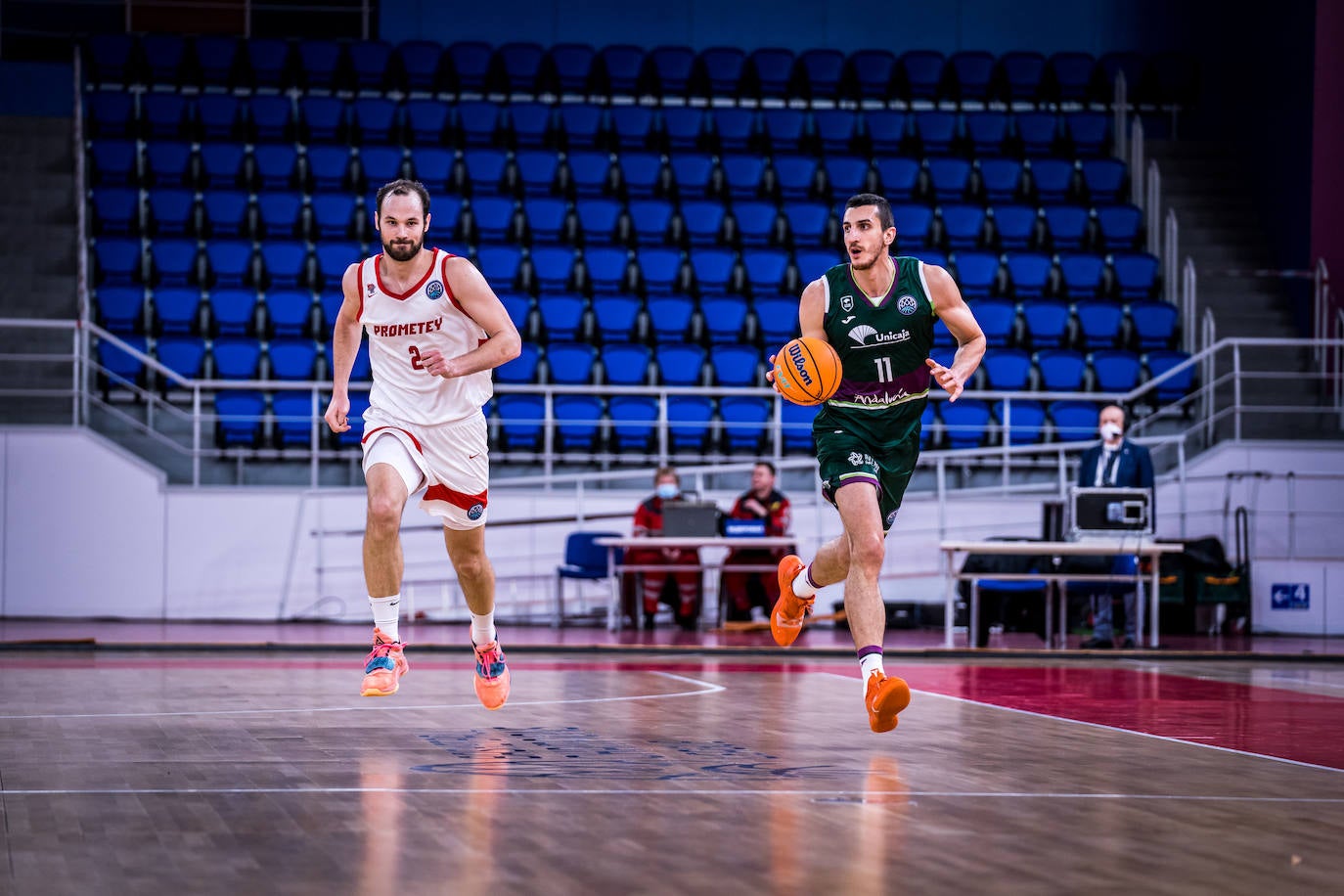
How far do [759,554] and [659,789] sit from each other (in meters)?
9.31

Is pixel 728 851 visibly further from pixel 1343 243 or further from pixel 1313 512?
pixel 1343 243

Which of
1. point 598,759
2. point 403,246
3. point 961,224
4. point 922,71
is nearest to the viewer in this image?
point 598,759

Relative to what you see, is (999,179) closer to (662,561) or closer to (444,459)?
(662,561)

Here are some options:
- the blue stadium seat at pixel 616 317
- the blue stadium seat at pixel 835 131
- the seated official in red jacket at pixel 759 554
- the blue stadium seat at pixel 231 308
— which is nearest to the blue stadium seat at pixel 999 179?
the blue stadium seat at pixel 835 131

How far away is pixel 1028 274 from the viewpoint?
17453 mm

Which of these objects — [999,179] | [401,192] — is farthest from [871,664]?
[999,179]

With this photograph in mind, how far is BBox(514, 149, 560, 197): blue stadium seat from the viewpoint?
59.8ft

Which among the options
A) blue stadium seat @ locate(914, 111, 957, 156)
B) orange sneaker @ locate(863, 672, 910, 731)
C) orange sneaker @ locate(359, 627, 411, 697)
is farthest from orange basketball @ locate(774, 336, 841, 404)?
blue stadium seat @ locate(914, 111, 957, 156)

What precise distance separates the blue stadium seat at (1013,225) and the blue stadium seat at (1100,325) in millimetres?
1514

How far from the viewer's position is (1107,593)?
12539 millimetres

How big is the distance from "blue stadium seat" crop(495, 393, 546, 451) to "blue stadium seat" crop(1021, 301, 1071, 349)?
5.21m

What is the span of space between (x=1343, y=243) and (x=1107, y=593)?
270 inches

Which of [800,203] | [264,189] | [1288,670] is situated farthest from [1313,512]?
[264,189]

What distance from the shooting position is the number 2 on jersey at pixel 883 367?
645 centimetres
